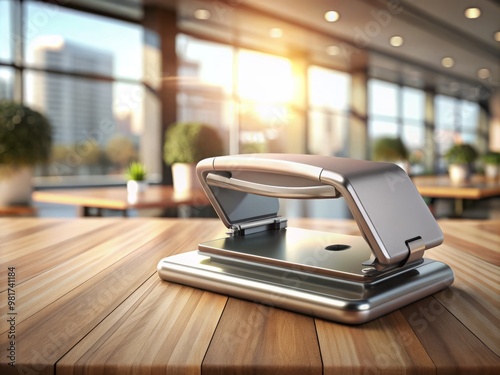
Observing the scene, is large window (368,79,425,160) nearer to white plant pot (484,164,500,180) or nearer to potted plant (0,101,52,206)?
white plant pot (484,164,500,180)

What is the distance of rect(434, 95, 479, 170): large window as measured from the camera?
13633mm

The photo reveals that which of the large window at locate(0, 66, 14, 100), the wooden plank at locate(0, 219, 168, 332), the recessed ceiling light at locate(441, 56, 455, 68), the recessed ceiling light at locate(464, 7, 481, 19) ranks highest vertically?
the recessed ceiling light at locate(441, 56, 455, 68)

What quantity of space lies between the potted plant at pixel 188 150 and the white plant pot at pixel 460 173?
2128 mm

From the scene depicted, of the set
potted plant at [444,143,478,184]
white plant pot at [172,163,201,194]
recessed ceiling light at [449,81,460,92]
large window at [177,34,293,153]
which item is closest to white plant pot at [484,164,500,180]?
potted plant at [444,143,478,184]

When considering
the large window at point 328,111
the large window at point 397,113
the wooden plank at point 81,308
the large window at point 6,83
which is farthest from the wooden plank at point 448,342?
the large window at point 397,113

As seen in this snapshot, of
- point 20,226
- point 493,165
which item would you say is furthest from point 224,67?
point 20,226

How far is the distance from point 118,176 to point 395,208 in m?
5.85

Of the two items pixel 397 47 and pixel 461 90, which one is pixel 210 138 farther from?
pixel 461 90

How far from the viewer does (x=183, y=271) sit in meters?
0.67

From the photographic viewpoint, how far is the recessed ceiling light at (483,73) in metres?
11.4

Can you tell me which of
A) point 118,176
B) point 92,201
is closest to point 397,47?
point 118,176

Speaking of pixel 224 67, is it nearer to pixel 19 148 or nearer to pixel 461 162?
pixel 461 162

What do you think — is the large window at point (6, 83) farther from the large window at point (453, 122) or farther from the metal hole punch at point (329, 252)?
the large window at point (453, 122)

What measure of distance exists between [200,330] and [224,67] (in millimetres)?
7499
